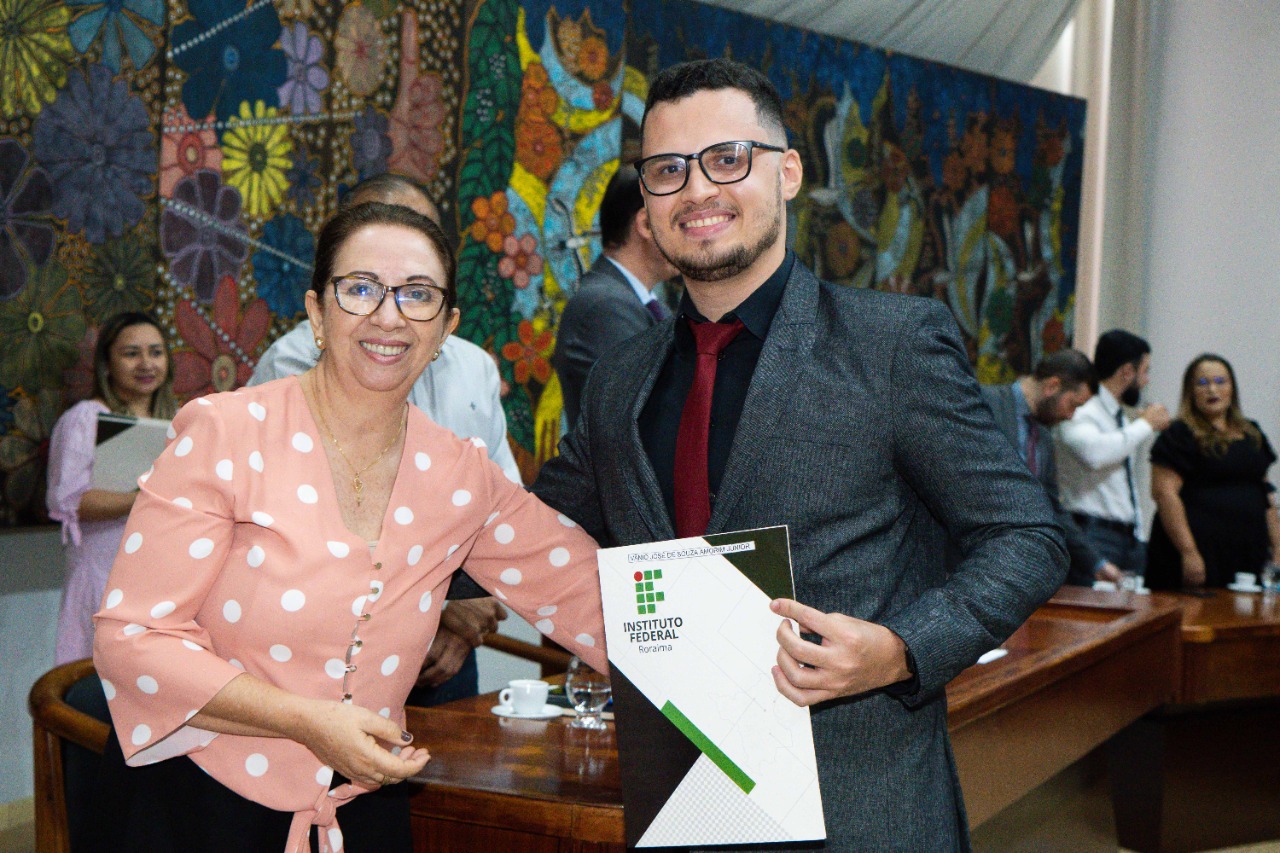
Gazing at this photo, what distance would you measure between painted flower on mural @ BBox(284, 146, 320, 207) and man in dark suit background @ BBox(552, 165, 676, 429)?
1.21 metres

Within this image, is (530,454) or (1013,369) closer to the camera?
(530,454)

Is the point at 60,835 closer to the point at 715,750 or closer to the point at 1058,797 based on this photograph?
the point at 715,750

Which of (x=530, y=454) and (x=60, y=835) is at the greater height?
(x=530, y=454)

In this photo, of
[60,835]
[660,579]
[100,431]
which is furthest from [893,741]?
[100,431]

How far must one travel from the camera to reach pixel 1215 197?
7.64m

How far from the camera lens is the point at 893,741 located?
4.64ft

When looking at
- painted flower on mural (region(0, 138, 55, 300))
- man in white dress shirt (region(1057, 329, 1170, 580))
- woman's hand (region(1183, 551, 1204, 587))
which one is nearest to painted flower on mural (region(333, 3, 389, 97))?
painted flower on mural (region(0, 138, 55, 300))

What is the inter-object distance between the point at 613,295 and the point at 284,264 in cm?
137

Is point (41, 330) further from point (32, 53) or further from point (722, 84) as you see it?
point (722, 84)

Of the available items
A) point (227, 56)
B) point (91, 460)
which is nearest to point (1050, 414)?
point (227, 56)

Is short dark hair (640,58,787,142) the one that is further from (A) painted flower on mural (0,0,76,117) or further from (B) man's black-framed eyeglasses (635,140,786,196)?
(A) painted flower on mural (0,0,76,117)

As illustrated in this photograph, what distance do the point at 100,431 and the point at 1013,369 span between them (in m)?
4.65

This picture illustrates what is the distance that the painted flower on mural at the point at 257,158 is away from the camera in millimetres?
3879

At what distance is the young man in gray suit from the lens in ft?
4.44
